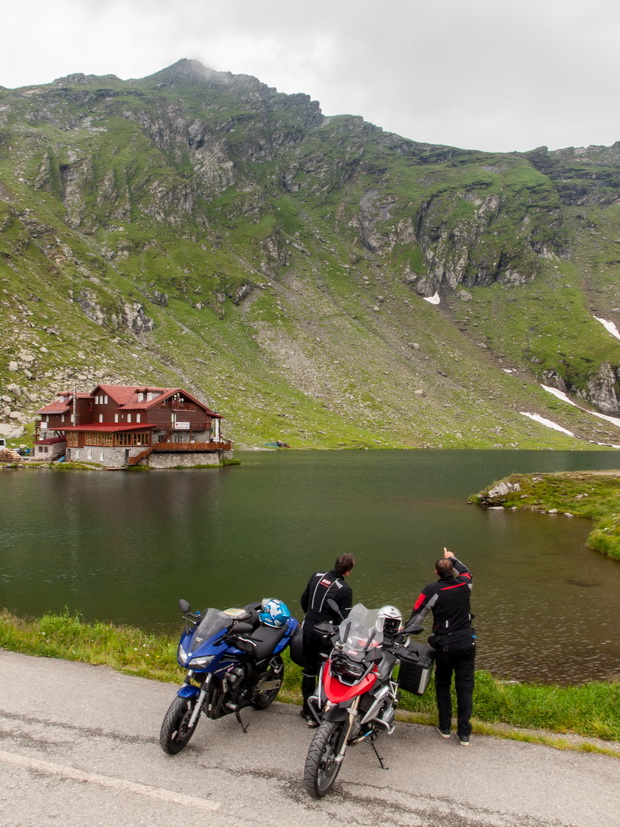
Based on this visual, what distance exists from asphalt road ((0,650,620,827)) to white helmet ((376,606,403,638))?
6.01 ft

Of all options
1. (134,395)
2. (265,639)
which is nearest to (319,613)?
(265,639)

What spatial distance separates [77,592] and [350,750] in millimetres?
18021

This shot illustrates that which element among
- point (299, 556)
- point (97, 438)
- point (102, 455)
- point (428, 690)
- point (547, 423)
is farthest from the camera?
point (547, 423)

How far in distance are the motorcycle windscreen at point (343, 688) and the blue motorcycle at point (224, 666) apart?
1.82 m

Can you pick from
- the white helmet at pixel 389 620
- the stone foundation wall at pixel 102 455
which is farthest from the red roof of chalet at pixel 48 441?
the white helmet at pixel 389 620

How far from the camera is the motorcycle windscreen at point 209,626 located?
8.82 m

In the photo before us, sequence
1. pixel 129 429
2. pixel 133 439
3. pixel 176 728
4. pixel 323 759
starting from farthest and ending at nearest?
pixel 133 439
pixel 129 429
pixel 176 728
pixel 323 759

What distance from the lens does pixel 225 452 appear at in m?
96.2

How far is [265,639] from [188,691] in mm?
1937

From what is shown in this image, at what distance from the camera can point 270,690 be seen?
10.1 m

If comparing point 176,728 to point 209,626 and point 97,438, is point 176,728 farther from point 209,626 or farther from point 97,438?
point 97,438

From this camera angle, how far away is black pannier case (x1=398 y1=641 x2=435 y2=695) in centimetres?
950

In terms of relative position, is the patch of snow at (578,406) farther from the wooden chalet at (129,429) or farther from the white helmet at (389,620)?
the white helmet at (389,620)

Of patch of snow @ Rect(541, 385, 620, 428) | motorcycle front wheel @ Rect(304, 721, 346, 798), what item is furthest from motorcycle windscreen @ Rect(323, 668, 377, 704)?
patch of snow @ Rect(541, 385, 620, 428)
